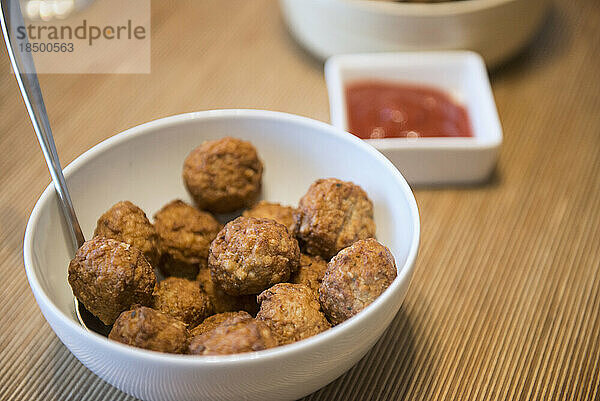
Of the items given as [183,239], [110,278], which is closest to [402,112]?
[183,239]

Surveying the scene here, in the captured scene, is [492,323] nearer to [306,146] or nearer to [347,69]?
[306,146]

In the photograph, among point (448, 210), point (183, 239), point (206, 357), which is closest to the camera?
point (206, 357)

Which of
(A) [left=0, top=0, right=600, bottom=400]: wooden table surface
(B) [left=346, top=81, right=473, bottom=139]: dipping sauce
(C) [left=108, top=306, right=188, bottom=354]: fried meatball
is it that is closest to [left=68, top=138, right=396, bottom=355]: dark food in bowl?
(C) [left=108, top=306, right=188, bottom=354]: fried meatball

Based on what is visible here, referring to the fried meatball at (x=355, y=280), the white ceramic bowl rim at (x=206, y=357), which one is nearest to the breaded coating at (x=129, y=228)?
the white ceramic bowl rim at (x=206, y=357)

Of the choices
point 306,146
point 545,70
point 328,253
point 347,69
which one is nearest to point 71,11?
point 347,69

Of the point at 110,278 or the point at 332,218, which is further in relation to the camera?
the point at 332,218

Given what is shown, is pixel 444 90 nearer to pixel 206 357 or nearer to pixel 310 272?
pixel 310 272

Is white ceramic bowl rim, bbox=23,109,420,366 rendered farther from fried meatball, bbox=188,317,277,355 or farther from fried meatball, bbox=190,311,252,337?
fried meatball, bbox=190,311,252,337
